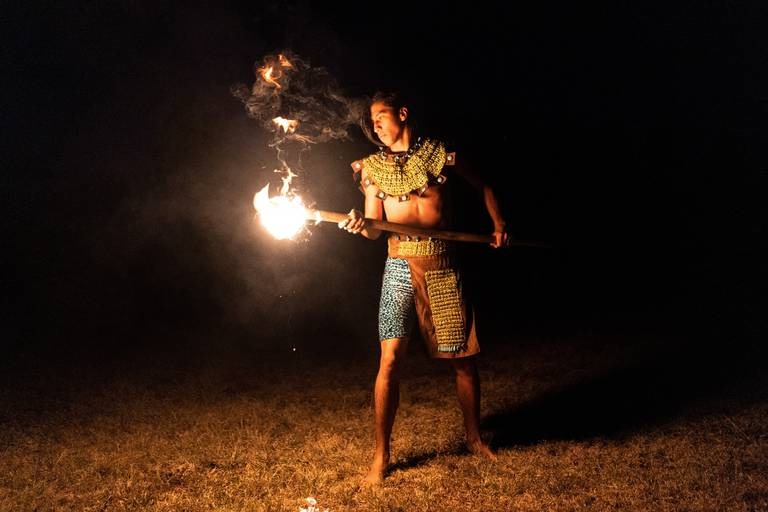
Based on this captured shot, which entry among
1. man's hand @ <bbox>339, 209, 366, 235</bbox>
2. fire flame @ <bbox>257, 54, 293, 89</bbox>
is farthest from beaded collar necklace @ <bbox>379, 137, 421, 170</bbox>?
fire flame @ <bbox>257, 54, 293, 89</bbox>

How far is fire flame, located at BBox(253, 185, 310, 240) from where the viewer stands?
118 inches

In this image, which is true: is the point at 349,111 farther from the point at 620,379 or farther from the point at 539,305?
the point at 539,305

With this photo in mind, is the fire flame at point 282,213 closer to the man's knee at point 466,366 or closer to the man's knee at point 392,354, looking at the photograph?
the man's knee at point 392,354

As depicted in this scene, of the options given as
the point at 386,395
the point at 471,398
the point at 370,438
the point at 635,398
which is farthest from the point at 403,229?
the point at 635,398

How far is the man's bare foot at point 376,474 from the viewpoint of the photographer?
10.6 ft

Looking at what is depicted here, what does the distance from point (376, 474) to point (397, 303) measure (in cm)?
96

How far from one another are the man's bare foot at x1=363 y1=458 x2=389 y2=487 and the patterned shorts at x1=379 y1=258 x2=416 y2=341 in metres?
0.70

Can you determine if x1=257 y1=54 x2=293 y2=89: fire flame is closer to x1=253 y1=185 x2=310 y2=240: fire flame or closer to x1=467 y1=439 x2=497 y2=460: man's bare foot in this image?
x1=253 y1=185 x2=310 y2=240: fire flame

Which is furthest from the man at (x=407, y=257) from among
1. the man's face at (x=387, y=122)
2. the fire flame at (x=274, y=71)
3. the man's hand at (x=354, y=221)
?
the fire flame at (x=274, y=71)

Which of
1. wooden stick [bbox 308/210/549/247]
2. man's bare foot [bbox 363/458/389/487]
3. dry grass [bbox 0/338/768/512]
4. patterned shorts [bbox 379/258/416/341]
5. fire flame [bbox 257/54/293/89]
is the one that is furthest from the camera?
fire flame [bbox 257/54/293/89]

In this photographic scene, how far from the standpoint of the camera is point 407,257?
340cm

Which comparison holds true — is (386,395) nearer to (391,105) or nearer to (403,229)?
(403,229)

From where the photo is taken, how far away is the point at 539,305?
889 centimetres

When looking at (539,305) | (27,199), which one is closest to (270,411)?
(539,305)
